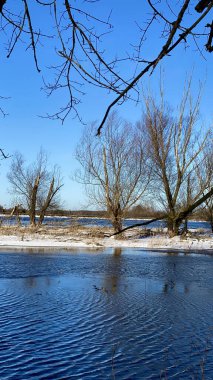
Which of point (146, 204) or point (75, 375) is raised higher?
point (146, 204)

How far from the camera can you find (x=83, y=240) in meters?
24.0

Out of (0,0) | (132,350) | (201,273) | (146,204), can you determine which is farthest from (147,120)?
(0,0)

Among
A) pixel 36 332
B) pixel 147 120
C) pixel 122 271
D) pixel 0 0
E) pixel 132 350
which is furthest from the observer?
pixel 147 120

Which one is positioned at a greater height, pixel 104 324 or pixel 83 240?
pixel 83 240

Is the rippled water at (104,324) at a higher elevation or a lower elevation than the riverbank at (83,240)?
lower

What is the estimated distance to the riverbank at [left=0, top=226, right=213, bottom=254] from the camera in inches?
902

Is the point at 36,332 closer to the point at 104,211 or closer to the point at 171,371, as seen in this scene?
the point at 171,371

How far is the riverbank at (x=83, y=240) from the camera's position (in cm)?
2292

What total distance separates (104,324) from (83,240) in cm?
1678

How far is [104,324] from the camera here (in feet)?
23.9

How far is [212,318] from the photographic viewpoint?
7.88 m

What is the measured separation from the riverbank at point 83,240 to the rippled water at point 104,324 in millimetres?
9354

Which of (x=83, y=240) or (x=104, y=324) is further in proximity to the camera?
(x=83, y=240)

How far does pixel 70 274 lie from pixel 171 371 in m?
7.70
